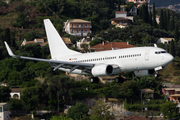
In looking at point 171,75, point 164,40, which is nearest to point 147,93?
point 171,75

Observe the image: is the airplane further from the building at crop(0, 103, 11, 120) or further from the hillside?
the hillside

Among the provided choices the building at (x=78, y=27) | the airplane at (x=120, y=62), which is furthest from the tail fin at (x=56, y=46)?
the building at (x=78, y=27)

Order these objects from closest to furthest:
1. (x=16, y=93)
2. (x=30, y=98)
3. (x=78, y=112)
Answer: (x=78, y=112) < (x=30, y=98) < (x=16, y=93)

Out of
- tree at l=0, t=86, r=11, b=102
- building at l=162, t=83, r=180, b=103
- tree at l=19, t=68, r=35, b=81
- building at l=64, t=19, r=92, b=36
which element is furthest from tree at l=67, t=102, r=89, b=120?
building at l=64, t=19, r=92, b=36

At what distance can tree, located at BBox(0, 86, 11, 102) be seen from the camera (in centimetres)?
9741

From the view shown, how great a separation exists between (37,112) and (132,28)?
10296cm

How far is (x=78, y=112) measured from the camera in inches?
3664

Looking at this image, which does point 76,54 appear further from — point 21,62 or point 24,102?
point 21,62

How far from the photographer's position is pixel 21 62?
122375 millimetres

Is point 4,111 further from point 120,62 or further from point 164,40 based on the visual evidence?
point 164,40

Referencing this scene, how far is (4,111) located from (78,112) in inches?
743

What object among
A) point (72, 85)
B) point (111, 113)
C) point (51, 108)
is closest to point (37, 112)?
point (51, 108)

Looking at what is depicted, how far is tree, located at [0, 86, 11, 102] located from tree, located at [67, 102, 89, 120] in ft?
59.2

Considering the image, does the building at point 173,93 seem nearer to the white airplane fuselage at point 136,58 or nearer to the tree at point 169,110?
the tree at point 169,110
